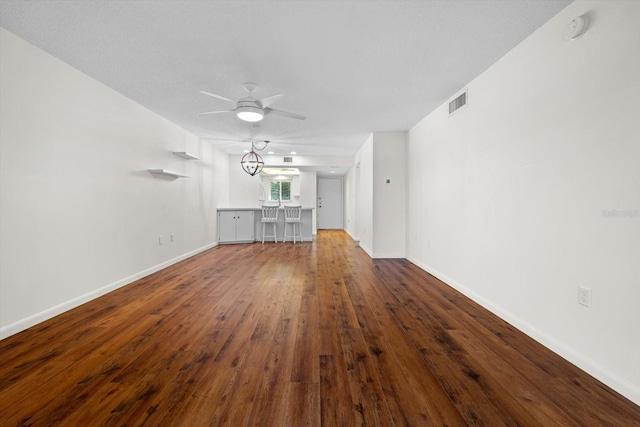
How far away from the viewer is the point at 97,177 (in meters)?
2.94

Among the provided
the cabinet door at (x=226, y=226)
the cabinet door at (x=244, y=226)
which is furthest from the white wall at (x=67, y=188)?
the cabinet door at (x=244, y=226)

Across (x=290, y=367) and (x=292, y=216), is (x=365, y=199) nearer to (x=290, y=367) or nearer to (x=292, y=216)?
(x=292, y=216)

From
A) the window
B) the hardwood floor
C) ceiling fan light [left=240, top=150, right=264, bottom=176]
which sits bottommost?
the hardwood floor

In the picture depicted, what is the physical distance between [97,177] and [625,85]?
14.3ft

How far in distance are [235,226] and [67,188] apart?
14.1 ft

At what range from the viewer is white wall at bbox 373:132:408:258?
16.4ft

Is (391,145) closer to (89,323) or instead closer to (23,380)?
(89,323)

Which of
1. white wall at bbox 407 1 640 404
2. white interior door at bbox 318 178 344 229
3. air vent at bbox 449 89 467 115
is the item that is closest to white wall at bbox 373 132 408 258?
air vent at bbox 449 89 467 115

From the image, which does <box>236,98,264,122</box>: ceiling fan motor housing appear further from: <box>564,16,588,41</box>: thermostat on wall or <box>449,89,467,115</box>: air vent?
<box>564,16,588,41</box>: thermostat on wall

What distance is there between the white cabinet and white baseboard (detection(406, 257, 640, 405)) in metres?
5.37

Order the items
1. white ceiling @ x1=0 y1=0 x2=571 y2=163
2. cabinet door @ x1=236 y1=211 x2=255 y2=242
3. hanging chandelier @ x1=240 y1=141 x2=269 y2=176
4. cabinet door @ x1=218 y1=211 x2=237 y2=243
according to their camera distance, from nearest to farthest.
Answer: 1. white ceiling @ x1=0 y1=0 x2=571 y2=163
2. hanging chandelier @ x1=240 y1=141 x2=269 y2=176
3. cabinet door @ x1=218 y1=211 x2=237 y2=243
4. cabinet door @ x1=236 y1=211 x2=255 y2=242

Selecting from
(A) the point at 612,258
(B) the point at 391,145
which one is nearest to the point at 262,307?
(A) the point at 612,258

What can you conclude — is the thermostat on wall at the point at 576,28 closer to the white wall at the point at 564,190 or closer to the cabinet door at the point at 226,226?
the white wall at the point at 564,190

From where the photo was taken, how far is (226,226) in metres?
6.77
